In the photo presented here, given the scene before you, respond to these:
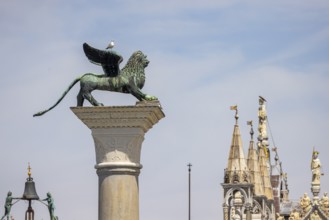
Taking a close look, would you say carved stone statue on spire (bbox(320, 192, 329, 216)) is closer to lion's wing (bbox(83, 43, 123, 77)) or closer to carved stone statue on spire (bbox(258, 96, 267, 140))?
carved stone statue on spire (bbox(258, 96, 267, 140))

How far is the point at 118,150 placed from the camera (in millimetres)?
21000

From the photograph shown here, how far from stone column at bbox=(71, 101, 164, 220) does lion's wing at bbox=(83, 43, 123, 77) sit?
2.62ft

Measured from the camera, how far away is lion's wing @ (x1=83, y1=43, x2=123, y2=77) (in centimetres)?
2128

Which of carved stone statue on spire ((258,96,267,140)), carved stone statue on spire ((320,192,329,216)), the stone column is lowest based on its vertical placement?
the stone column

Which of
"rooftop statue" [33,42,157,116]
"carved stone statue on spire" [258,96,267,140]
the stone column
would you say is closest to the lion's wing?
"rooftop statue" [33,42,157,116]

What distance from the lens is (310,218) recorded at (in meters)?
61.6

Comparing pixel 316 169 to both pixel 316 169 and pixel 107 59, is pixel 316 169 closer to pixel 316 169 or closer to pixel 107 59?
pixel 316 169

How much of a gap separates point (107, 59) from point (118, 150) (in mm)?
1515

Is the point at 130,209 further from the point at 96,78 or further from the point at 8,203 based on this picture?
the point at 8,203

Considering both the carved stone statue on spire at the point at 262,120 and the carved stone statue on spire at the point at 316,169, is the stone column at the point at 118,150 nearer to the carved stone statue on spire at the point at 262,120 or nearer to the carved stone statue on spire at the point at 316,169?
the carved stone statue on spire at the point at 316,169

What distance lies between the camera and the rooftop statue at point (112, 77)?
21.2 m

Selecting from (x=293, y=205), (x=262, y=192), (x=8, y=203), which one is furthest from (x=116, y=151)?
(x=293, y=205)

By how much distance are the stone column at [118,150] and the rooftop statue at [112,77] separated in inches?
13.5

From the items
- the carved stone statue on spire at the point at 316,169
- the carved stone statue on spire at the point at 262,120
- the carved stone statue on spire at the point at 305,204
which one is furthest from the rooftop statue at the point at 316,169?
the carved stone statue on spire at the point at 262,120
